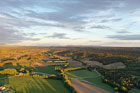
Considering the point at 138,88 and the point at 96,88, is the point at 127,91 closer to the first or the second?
the point at 138,88

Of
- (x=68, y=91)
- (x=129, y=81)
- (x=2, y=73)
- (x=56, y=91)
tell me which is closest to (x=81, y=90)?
(x=68, y=91)

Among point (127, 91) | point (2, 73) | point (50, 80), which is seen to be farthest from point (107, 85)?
point (2, 73)

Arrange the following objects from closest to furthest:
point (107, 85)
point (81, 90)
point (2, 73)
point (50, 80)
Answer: point (81, 90), point (107, 85), point (50, 80), point (2, 73)

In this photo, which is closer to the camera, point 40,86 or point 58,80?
point 40,86

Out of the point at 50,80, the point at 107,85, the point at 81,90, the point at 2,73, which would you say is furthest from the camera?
the point at 2,73

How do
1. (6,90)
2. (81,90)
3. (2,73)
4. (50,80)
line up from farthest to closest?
(2,73) → (50,80) → (81,90) → (6,90)

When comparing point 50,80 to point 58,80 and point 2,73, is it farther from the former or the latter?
point 2,73

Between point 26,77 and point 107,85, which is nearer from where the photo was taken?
point 107,85

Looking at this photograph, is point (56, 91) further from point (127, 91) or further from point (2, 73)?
point (2, 73)

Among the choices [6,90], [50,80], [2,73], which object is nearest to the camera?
[6,90]
